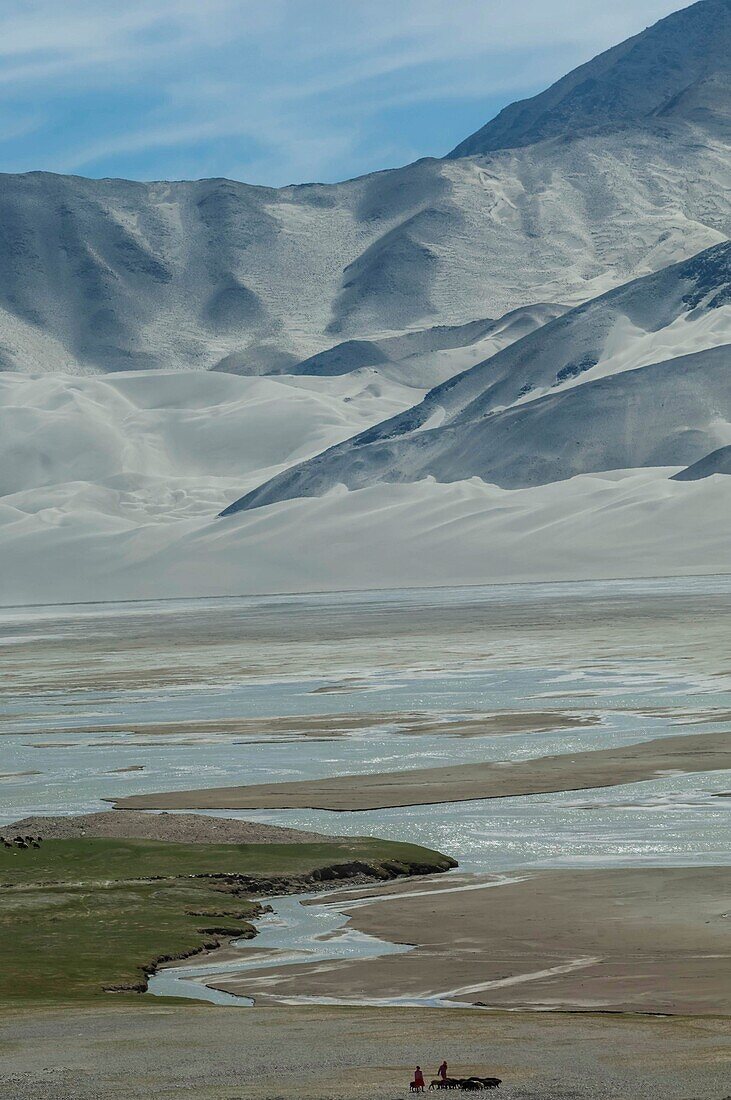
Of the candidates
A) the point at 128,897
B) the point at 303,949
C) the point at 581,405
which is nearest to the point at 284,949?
the point at 303,949

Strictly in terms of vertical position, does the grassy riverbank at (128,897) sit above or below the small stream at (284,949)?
above

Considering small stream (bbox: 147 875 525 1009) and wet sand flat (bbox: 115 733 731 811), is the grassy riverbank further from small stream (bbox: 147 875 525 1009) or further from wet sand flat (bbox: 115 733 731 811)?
wet sand flat (bbox: 115 733 731 811)

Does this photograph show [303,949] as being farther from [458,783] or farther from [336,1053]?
[458,783]

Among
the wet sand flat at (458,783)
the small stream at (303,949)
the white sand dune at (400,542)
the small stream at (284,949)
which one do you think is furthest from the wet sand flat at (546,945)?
the white sand dune at (400,542)

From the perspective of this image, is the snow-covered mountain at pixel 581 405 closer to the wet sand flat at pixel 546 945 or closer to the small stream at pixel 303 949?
the small stream at pixel 303 949

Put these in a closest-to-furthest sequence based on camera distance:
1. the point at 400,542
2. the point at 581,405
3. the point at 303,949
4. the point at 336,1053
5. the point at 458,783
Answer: the point at 336,1053 < the point at 303,949 < the point at 458,783 < the point at 400,542 < the point at 581,405
